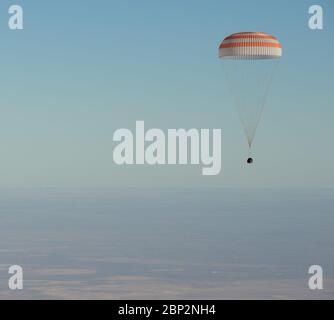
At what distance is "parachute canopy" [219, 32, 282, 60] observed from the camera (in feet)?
149

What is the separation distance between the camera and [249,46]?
45406 mm

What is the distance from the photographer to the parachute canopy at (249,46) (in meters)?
45.3
